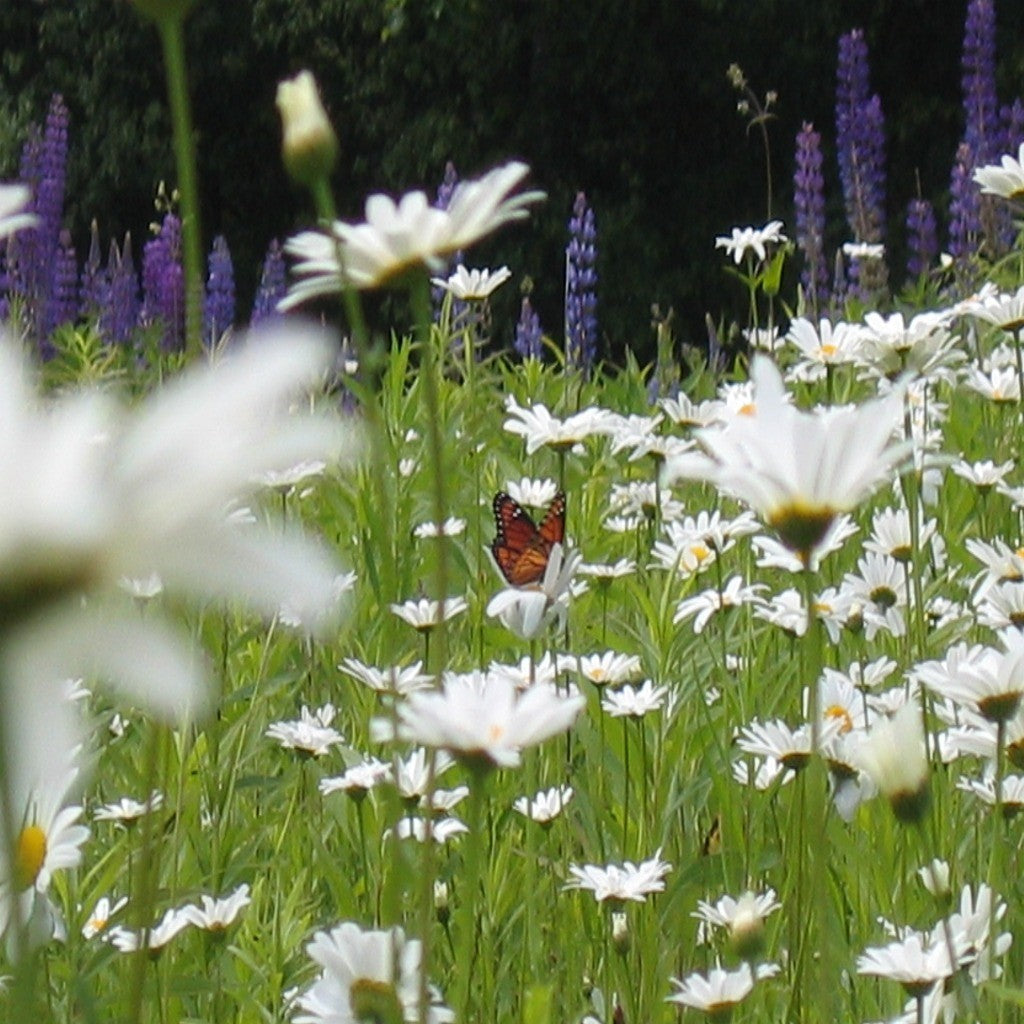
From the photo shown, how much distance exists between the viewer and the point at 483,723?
536mm

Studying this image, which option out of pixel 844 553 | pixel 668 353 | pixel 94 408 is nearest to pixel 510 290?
pixel 668 353

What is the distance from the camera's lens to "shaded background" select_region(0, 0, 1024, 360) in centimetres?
868

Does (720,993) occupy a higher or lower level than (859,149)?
lower

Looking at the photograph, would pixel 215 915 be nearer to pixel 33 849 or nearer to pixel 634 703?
pixel 33 849

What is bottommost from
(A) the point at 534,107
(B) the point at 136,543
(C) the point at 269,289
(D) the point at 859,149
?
(B) the point at 136,543

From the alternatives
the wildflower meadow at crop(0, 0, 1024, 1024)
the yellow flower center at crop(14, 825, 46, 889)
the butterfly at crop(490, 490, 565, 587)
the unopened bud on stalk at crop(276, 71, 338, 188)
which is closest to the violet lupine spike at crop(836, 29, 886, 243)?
the wildflower meadow at crop(0, 0, 1024, 1024)

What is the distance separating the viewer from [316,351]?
25 cm

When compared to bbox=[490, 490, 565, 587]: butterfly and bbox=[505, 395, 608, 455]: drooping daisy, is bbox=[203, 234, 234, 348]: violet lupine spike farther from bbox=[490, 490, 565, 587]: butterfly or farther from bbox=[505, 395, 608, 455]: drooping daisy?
bbox=[490, 490, 565, 587]: butterfly

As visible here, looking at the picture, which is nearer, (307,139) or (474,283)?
(307,139)

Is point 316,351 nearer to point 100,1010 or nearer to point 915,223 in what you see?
point 100,1010

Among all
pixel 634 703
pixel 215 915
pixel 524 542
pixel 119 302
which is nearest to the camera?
pixel 215 915

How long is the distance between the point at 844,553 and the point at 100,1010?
1223 millimetres

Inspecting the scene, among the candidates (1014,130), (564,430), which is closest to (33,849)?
(564,430)

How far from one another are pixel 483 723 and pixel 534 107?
29.8 feet
